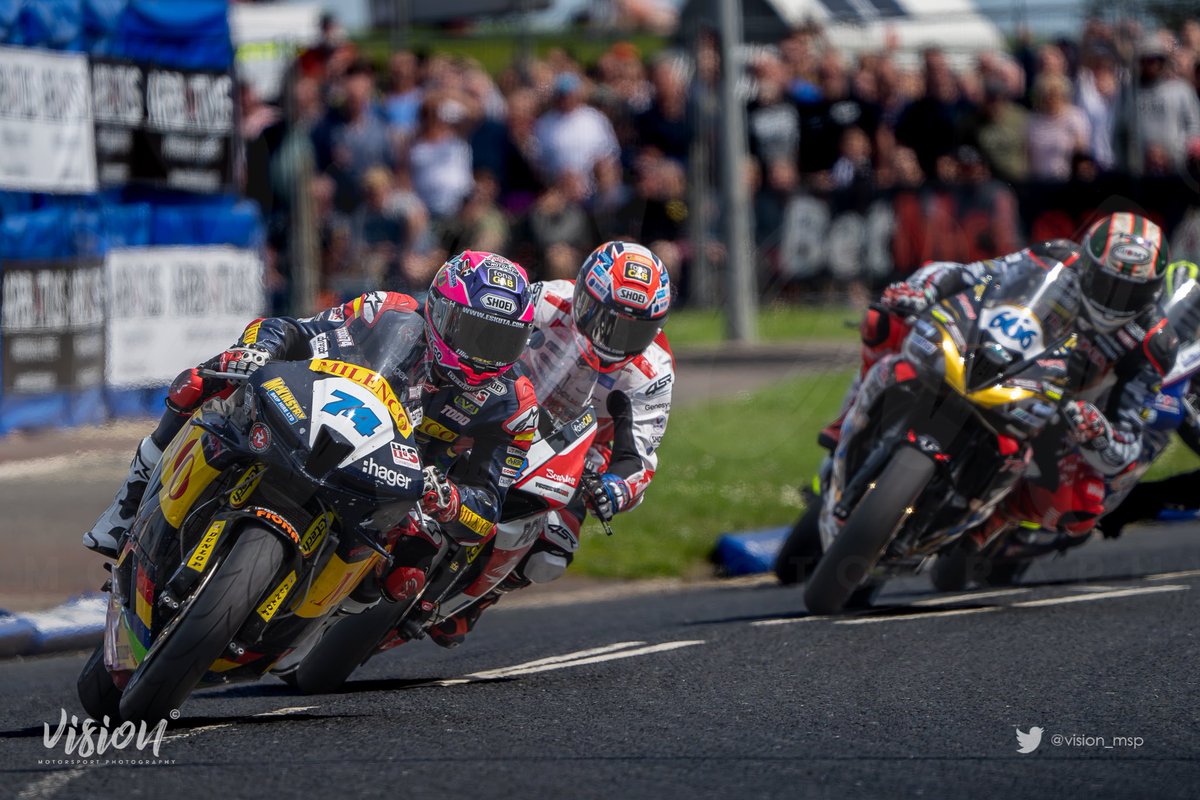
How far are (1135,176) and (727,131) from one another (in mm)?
3494

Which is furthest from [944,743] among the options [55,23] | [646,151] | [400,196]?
[646,151]

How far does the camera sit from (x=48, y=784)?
5.27m

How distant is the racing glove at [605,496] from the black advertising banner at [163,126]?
6.99 m

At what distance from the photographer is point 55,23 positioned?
1292 cm

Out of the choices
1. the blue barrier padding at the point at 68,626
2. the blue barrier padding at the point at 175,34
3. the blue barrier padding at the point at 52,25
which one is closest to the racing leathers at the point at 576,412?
the blue barrier padding at the point at 68,626

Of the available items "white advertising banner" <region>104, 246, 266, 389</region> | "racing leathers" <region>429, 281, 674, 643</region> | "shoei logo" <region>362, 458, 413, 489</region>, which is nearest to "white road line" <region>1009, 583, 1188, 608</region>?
"racing leathers" <region>429, 281, 674, 643</region>

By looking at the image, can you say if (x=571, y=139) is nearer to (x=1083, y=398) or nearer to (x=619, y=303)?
(x=1083, y=398)

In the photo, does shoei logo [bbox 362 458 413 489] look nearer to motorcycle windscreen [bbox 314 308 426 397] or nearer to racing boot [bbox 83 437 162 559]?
motorcycle windscreen [bbox 314 308 426 397]

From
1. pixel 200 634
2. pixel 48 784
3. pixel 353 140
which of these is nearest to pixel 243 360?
pixel 200 634

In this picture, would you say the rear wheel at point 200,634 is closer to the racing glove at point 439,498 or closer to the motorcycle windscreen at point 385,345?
the racing glove at point 439,498

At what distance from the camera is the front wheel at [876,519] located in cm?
832

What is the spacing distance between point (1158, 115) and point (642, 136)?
15.6ft

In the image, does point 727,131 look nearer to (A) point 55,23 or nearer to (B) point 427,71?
(B) point 427,71

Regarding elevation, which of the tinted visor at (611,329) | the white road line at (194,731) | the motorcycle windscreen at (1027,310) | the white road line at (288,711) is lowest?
the white road line at (288,711)
